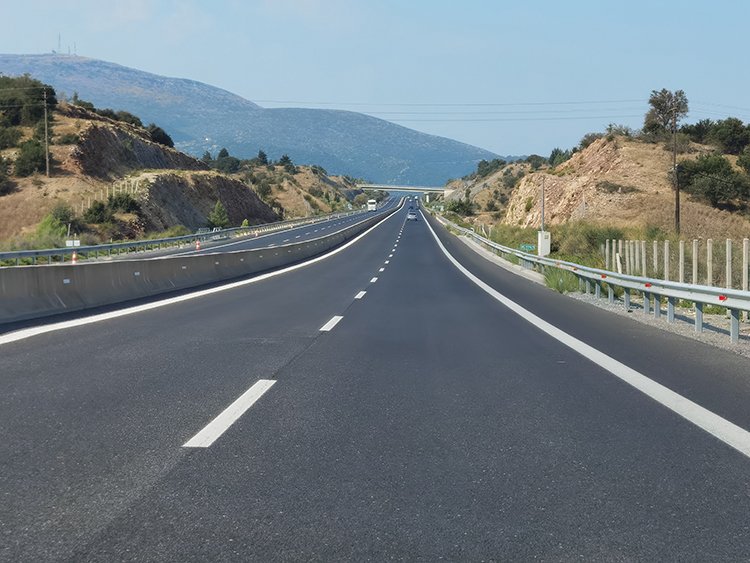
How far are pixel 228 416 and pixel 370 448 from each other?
4.96 feet

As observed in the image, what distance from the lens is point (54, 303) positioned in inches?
567

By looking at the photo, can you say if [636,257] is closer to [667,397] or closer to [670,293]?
[670,293]

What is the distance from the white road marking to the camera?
1253 cm

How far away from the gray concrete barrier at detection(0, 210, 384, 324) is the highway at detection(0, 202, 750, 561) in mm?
1983

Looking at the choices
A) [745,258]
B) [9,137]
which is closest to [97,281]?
[745,258]

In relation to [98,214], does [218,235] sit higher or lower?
lower

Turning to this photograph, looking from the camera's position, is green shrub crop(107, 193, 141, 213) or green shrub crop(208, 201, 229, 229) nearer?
green shrub crop(107, 193, 141, 213)

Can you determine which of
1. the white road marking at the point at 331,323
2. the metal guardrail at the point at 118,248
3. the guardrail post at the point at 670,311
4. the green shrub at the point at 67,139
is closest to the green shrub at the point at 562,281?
the guardrail post at the point at 670,311

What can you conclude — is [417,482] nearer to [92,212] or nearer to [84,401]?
[84,401]

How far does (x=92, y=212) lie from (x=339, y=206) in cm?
10897

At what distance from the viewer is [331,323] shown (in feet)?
44.0

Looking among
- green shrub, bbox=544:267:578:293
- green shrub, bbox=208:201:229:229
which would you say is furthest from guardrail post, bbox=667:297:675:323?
green shrub, bbox=208:201:229:229

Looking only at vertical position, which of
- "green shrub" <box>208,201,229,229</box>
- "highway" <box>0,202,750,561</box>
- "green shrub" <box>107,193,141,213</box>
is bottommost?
"highway" <box>0,202,750,561</box>

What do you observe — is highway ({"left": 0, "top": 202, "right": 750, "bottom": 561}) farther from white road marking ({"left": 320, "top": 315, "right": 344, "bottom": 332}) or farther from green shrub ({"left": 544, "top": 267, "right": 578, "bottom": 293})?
green shrub ({"left": 544, "top": 267, "right": 578, "bottom": 293})
